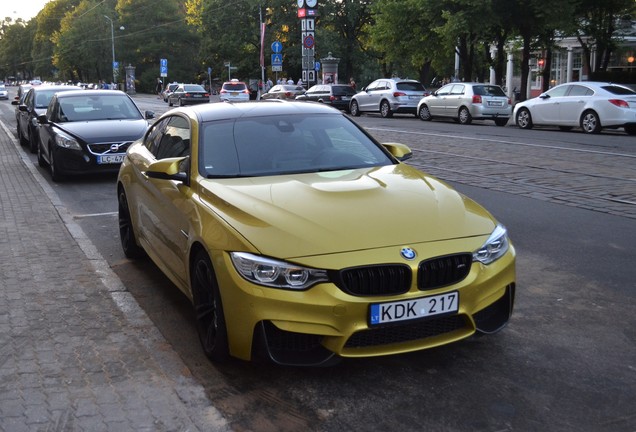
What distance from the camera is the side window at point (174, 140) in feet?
18.1

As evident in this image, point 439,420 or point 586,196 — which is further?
point 586,196

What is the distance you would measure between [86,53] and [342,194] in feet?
344

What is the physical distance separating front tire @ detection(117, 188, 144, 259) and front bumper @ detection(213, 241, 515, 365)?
3007 mm

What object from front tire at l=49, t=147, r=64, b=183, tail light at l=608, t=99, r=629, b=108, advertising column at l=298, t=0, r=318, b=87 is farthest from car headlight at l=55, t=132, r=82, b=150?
advertising column at l=298, t=0, r=318, b=87

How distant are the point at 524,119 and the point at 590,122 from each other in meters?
3.16

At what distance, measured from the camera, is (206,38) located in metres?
72.9

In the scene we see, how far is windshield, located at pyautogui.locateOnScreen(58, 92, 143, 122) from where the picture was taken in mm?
13289

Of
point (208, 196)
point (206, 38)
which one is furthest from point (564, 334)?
point (206, 38)

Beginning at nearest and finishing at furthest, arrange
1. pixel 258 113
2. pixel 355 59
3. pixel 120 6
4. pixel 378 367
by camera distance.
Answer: pixel 378 367
pixel 258 113
pixel 355 59
pixel 120 6

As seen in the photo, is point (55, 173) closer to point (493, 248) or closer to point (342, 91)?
point (493, 248)

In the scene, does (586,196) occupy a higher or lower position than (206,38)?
lower

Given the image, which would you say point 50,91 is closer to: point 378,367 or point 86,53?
point 378,367

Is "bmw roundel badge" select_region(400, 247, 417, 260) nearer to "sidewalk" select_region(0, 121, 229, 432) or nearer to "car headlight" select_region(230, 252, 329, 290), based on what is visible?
"car headlight" select_region(230, 252, 329, 290)

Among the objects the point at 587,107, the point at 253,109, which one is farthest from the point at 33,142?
the point at 587,107
